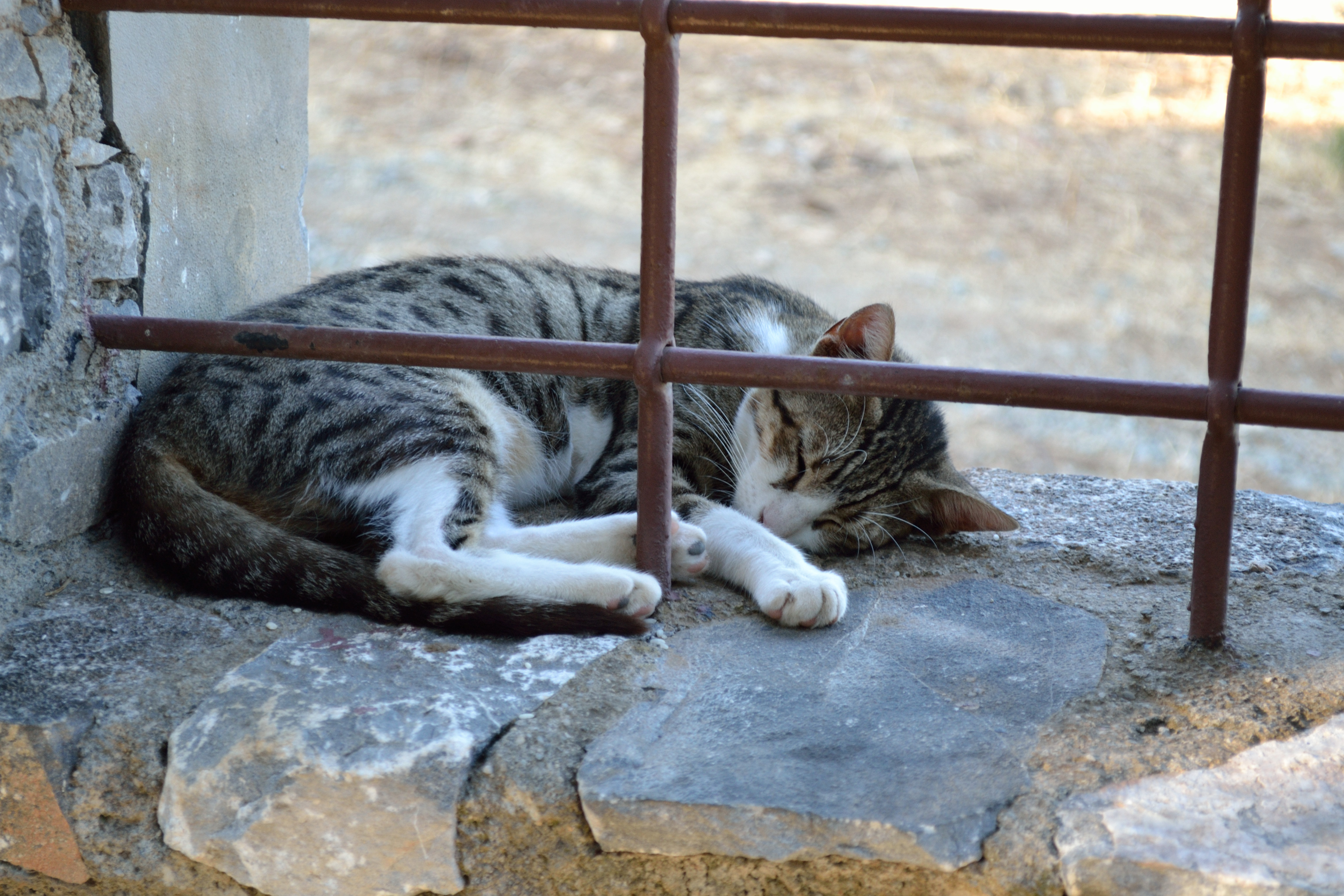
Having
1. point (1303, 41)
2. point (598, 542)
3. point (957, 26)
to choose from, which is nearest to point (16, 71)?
point (598, 542)

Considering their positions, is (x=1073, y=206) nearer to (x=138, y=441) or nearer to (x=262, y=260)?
(x=262, y=260)

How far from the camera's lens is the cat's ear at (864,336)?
2.68 m

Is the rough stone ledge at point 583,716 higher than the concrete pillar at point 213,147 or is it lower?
lower

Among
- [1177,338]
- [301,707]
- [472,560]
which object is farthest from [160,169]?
[1177,338]

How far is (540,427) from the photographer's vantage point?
299cm

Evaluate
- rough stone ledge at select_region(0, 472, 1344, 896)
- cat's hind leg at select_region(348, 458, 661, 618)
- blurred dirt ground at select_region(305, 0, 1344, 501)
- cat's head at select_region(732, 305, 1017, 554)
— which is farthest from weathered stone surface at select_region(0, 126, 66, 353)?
blurred dirt ground at select_region(305, 0, 1344, 501)

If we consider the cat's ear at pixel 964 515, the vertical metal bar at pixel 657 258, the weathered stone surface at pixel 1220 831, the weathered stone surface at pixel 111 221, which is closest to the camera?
the weathered stone surface at pixel 1220 831

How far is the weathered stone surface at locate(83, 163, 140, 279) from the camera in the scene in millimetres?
2162

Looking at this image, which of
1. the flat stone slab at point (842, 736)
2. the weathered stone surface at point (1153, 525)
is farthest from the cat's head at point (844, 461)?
the flat stone slab at point (842, 736)

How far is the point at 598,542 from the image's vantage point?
2373mm

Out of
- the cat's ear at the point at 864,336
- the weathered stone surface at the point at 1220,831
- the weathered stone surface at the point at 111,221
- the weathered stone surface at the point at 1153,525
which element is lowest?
the weathered stone surface at the point at 1220,831

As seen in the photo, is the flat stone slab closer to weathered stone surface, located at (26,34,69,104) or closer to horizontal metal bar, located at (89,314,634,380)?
horizontal metal bar, located at (89,314,634,380)

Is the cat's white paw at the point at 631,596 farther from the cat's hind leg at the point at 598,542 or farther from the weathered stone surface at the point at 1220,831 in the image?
the weathered stone surface at the point at 1220,831

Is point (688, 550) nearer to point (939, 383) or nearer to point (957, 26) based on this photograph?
point (939, 383)
